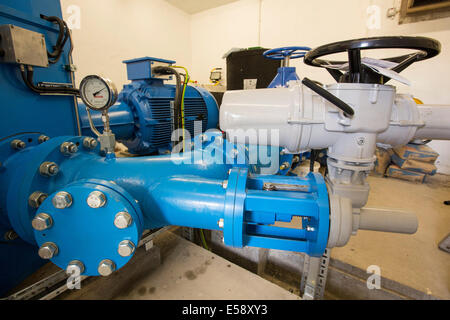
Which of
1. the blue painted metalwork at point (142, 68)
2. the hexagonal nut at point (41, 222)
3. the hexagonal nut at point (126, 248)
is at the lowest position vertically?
the hexagonal nut at point (126, 248)

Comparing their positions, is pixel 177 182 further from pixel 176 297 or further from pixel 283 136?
pixel 176 297

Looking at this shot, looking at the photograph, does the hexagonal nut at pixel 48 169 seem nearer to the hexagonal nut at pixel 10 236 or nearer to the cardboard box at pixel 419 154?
→ the hexagonal nut at pixel 10 236

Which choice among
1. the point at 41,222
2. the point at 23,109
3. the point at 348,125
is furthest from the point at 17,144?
the point at 348,125

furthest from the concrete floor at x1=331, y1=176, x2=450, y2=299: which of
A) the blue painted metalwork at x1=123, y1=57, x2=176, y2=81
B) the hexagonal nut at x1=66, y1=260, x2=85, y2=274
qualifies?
the blue painted metalwork at x1=123, y1=57, x2=176, y2=81

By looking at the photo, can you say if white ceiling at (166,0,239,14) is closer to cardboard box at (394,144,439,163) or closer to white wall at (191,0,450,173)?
white wall at (191,0,450,173)

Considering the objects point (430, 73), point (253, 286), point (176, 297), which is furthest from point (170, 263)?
point (430, 73)

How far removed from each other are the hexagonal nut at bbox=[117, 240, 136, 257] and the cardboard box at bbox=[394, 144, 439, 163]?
2664 mm

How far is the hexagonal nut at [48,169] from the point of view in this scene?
59cm

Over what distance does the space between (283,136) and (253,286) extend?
2.35ft

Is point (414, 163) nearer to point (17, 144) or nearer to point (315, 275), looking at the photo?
point (315, 275)

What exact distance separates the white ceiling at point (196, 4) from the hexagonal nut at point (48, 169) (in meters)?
4.12

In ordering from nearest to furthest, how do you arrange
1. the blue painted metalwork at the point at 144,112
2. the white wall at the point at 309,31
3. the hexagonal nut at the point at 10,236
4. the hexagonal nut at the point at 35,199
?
the hexagonal nut at the point at 35,199
the hexagonal nut at the point at 10,236
the blue painted metalwork at the point at 144,112
the white wall at the point at 309,31

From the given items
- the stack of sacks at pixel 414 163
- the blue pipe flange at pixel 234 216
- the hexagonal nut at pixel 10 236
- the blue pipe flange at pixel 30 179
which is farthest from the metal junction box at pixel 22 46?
the stack of sacks at pixel 414 163

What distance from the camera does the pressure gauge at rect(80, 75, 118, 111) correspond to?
2.41ft
